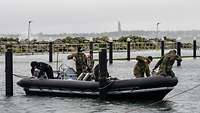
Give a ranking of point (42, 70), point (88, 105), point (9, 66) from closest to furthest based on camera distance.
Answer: point (88, 105)
point (9, 66)
point (42, 70)

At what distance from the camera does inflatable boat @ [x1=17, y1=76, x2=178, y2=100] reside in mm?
25375

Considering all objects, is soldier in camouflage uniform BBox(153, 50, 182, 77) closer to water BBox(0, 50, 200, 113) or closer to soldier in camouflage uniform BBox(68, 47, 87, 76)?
water BBox(0, 50, 200, 113)

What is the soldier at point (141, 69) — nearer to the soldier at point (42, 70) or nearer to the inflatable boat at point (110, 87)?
the inflatable boat at point (110, 87)

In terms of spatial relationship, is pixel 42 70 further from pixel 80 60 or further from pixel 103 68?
pixel 103 68

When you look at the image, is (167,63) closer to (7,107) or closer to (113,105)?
(113,105)

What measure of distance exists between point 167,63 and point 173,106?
213 cm

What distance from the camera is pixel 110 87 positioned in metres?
26.1

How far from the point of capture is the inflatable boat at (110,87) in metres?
25.4

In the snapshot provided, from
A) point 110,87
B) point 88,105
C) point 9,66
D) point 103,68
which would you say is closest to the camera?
point 88,105

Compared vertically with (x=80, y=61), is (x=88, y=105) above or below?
below

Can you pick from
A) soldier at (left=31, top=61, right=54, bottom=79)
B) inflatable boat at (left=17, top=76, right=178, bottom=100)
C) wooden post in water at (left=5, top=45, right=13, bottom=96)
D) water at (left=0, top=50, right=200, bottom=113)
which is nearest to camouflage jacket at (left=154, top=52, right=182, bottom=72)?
inflatable boat at (left=17, top=76, right=178, bottom=100)

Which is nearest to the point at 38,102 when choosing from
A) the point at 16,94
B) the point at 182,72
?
the point at 16,94

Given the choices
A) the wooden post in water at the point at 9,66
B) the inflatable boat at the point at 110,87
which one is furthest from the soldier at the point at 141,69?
the wooden post in water at the point at 9,66

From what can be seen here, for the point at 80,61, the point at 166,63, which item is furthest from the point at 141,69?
the point at 80,61
